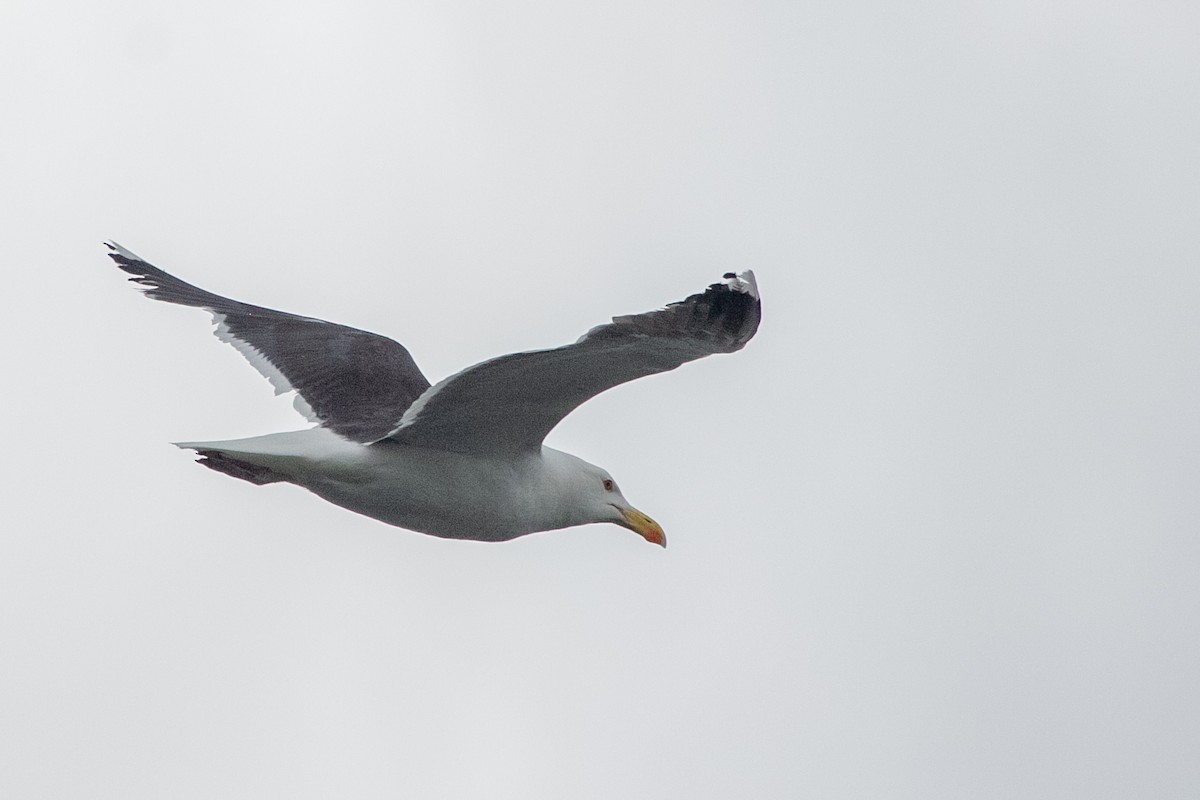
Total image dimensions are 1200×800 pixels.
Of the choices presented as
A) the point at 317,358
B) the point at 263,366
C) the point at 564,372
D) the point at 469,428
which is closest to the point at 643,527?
the point at 469,428

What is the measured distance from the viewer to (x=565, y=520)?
9.33 m

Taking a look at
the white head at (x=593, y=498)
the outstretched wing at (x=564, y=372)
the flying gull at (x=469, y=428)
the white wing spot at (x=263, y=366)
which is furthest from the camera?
the white wing spot at (x=263, y=366)

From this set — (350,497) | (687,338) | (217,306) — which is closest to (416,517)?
(350,497)

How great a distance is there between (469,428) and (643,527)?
154cm

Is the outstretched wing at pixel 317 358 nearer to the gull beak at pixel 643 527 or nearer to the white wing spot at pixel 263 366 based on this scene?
the white wing spot at pixel 263 366

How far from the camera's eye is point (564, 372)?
25.7 feet

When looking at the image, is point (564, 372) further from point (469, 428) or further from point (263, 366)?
point (263, 366)

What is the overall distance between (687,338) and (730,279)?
1.54 ft

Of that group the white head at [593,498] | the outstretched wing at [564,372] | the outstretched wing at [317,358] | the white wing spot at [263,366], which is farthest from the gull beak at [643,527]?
the white wing spot at [263,366]

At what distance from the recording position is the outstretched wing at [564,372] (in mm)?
7277

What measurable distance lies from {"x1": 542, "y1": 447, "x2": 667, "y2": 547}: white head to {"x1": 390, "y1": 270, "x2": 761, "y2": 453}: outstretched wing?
0.44 meters

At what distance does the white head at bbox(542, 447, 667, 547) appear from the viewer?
30.3 ft

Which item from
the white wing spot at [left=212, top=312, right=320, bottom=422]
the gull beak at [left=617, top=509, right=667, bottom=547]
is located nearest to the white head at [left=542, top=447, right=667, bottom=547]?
the gull beak at [left=617, top=509, right=667, bottom=547]

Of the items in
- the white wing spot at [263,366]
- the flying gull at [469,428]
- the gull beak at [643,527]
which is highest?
the white wing spot at [263,366]
